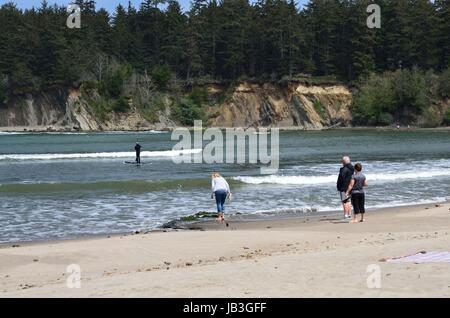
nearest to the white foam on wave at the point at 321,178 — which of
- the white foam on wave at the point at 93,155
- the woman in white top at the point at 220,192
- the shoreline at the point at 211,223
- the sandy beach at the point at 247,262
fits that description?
the shoreline at the point at 211,223

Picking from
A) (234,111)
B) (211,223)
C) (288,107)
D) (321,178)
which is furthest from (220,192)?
(234,111)

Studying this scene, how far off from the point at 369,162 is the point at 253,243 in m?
28.2

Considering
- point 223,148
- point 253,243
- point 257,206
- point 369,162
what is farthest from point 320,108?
point 253,243

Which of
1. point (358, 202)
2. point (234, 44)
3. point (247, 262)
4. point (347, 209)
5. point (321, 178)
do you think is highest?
point (234, 44)

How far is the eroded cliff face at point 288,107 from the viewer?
332 feet

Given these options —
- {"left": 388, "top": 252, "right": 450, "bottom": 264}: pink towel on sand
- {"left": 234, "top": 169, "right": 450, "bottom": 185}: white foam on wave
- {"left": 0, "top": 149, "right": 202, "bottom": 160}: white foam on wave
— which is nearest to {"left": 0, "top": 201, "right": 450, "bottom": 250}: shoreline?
{"left": 388, "top": 252, "right": 450, "bottom": 264}: pink towel on sand

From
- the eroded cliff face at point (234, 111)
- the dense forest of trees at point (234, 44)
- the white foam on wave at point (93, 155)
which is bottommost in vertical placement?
the white foam on wave at point (93, 155)

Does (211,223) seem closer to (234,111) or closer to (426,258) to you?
(426,258)

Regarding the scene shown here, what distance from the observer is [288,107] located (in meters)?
102

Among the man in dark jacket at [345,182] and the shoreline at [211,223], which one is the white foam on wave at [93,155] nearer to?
the shoreline at [211,223]

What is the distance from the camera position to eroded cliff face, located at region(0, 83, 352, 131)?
334 ft

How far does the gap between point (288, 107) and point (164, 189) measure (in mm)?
75150

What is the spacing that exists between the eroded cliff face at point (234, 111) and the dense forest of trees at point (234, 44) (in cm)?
268
